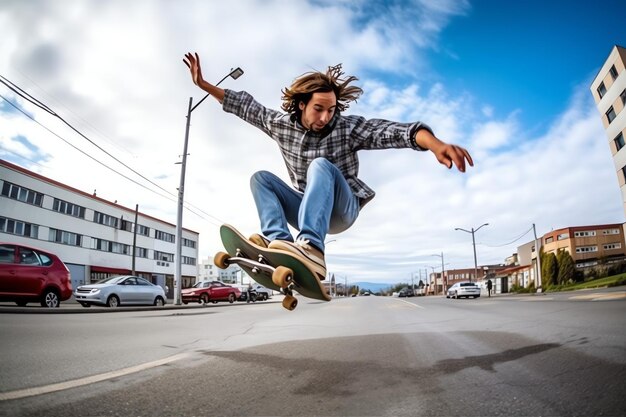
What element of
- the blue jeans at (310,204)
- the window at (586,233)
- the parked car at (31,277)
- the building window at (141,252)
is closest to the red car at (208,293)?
the parked car at (31,277)

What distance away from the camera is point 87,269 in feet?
111

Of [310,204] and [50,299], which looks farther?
[50,299]

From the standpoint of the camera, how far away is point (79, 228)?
32594mm

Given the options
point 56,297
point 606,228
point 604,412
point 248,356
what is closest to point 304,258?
point 248,356

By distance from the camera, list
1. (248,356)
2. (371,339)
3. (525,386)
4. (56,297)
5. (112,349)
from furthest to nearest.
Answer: (56,297) → (371,339) → (112,349) → (248,356) → (525,386)

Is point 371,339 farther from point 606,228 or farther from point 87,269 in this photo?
point 606,228

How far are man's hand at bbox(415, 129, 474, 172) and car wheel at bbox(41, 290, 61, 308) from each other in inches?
415

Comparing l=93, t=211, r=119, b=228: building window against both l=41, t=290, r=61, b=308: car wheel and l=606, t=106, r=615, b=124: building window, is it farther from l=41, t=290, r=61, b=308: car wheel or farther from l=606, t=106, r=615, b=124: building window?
l=606, t=106, r=615, b=124: building window

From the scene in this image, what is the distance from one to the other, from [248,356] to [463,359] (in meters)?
1.48

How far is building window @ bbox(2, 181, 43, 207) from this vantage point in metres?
25.9

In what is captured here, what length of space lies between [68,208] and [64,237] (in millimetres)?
2482

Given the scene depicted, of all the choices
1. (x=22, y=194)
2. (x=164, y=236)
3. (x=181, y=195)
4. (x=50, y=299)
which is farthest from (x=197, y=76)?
(x=164, y=236)

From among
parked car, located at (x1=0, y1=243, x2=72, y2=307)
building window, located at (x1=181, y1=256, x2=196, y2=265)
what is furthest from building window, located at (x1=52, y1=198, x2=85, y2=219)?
parked car, located at (x1=0, y1=243, x2=72, y2=307)

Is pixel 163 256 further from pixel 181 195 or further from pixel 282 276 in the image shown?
pixel 282 276
